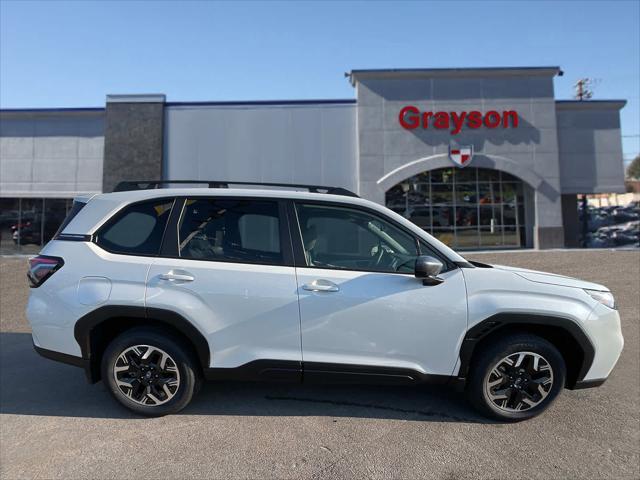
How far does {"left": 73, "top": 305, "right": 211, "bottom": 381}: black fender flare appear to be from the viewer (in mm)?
3551

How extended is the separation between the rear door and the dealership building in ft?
43.9

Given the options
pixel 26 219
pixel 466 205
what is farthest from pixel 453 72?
pixel 26 219

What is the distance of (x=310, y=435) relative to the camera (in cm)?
340

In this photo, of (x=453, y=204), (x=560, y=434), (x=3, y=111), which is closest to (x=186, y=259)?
(x=560, y=434)

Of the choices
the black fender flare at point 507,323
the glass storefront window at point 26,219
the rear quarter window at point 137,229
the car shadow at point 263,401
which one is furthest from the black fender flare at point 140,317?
the glass storefront window at point 26,219

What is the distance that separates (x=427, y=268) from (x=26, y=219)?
65.1 feet

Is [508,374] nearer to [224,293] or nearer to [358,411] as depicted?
[358,411]

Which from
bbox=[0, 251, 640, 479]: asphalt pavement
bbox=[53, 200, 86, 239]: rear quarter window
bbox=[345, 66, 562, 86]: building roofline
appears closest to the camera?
bbox=[0, 251, 640, 479]: asphalt pavement

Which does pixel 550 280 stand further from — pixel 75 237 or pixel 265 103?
pixel 265 103

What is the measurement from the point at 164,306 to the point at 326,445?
163 centimetres

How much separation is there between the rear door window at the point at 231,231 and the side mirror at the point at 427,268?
42.9 inches

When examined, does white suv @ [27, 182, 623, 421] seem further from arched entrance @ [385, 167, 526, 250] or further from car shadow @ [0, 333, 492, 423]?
arched entrance @ [385, 167, 526, 250]

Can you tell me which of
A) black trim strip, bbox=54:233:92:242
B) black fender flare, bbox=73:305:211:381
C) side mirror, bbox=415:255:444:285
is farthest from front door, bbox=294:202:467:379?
black trim strip, bbox=54:233:92:242

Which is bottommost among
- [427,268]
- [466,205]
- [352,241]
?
[427,268]
